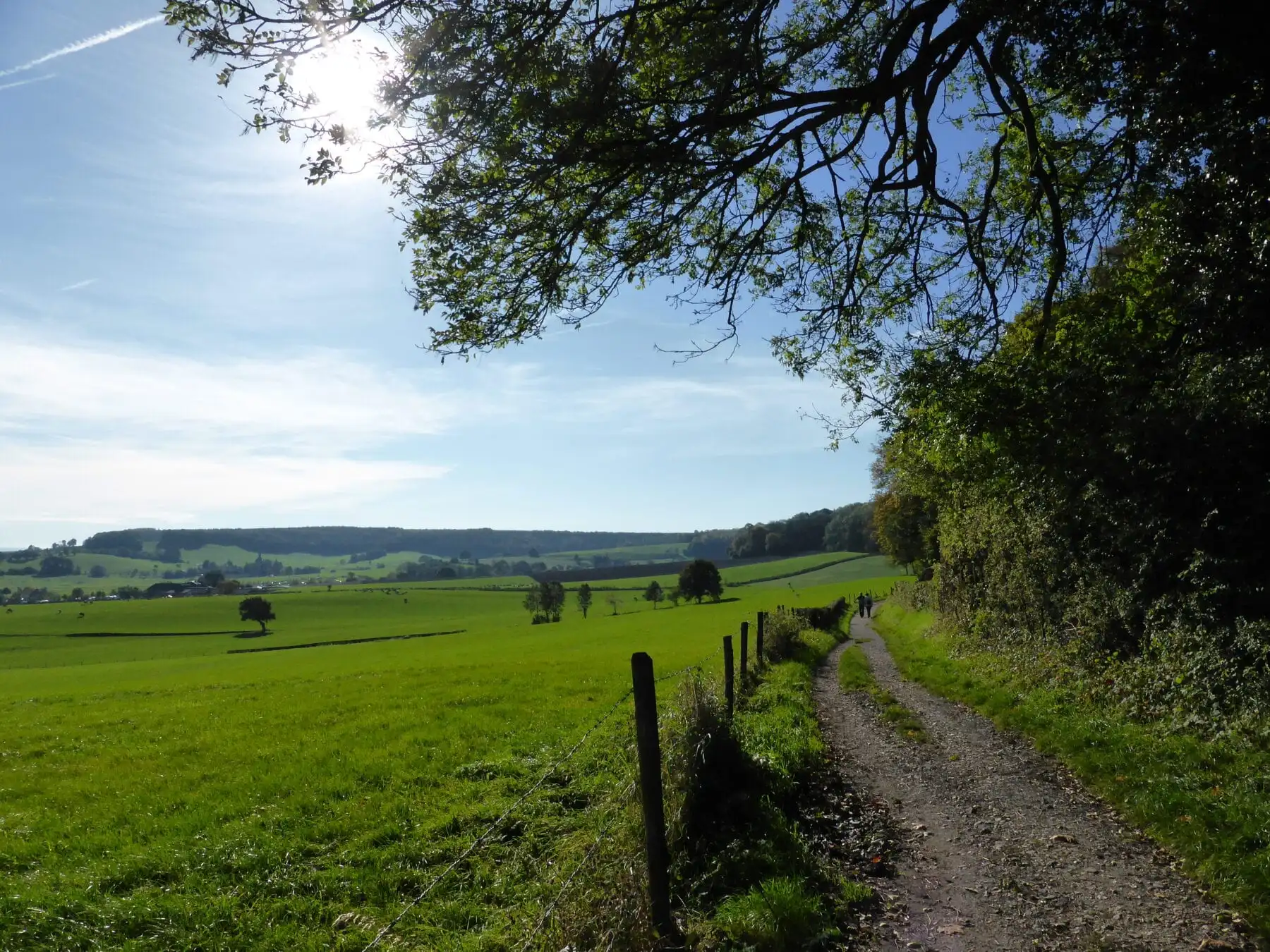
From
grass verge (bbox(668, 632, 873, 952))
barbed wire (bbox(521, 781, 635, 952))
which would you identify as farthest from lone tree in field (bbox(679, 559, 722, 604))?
barbed wire (bbox(521, 781, 635, 952))

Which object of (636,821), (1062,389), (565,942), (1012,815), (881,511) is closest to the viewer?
(565,942)

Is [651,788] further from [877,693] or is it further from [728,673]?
[877,693]

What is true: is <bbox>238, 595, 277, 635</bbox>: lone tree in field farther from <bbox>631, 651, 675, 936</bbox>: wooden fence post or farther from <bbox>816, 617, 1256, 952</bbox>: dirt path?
<bbox>631, 651, 675, 936</bbox>: wooden fence post

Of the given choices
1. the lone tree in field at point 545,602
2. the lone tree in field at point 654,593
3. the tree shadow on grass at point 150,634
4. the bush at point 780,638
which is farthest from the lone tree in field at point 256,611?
the bush at point 780,638

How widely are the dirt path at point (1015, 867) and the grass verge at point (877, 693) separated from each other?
158 cm

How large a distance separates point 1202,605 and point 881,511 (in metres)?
50.5

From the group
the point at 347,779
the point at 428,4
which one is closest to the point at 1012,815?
the point at 347,779

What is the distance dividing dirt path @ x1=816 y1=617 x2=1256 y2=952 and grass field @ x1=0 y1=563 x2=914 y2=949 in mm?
3422

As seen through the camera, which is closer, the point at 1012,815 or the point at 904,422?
the point at 1012,815

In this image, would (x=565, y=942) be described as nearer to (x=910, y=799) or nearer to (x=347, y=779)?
A: (x=910, y=799)

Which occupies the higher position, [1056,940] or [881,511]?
[881,511]

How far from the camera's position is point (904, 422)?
12.0 meters

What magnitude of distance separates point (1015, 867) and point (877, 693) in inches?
425

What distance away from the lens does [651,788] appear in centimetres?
580
